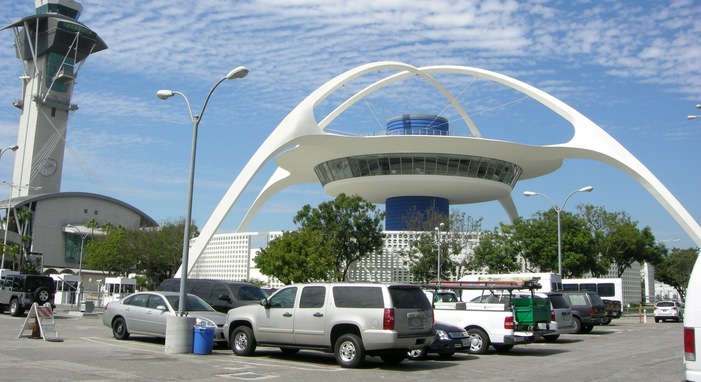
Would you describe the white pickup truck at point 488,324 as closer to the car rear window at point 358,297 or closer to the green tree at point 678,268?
the car rear window at point 358,297

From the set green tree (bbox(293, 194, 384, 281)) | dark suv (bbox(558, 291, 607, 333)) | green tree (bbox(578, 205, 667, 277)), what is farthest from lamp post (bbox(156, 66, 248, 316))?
green tree (bbox(578, 205, 667, 277))

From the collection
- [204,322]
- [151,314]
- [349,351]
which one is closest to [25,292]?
[151,314]

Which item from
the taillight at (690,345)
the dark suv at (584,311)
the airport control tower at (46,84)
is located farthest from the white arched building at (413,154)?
the airport control tower at (46,84)

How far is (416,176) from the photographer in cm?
5647

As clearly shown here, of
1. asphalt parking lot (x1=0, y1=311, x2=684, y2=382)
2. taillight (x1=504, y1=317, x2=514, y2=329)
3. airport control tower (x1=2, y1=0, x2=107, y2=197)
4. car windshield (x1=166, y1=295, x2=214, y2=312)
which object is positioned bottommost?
asphalt parking lot (x1=0, y1=311, x2=684, y2=382)

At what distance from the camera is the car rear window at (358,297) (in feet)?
48.4

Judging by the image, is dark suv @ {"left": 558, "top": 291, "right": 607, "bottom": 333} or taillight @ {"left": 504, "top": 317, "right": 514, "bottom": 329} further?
dark suv @ {"left": 558, "top": 291, "right": 607, "bottom": 333}

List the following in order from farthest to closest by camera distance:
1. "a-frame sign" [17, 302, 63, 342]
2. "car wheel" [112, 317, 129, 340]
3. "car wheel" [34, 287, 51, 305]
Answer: "car wheel" [34, 287, 51, 305], "car wheel" [112, 317, 129, 340], "a-frame sign" [17, 302, 63, 342]

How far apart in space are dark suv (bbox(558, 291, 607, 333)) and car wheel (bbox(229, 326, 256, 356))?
17.0 m

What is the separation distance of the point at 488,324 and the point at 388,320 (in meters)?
5.36

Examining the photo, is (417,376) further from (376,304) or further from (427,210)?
(427,210)

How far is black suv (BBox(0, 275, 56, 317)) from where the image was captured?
97.4ft

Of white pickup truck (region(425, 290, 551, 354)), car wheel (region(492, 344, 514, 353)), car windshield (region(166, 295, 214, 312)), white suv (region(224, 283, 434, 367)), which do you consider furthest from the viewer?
car windshield (region(166, 295, 214, 312))

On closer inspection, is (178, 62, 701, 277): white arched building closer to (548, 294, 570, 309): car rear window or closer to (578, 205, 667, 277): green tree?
(578, 205, 667, 277): green tree
